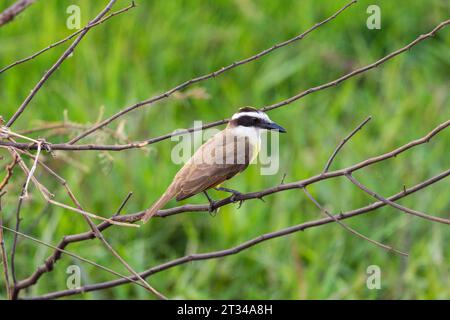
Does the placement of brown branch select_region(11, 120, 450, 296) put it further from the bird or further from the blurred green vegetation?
the blurred green vegetation

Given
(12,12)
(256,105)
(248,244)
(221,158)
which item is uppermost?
(256,105)

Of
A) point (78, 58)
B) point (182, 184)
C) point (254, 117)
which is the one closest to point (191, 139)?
point (254, 117)

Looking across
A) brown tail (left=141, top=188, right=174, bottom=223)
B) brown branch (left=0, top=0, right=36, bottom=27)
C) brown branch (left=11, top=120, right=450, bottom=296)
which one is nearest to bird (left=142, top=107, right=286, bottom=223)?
brown tail (left=141, top=188, right=174, bottom=223)

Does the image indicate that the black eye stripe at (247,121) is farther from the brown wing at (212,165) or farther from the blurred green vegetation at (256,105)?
the blurred green vegetation at (256,105)

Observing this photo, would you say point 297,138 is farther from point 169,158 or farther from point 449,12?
point 449,12

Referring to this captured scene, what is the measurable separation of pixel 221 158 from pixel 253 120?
0.33m

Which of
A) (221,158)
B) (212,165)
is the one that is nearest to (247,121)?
(221,158)

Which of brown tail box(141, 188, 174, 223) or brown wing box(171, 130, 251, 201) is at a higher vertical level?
brown wing box(171, 130, 251, 201)

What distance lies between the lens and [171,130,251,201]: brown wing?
3.87 metres

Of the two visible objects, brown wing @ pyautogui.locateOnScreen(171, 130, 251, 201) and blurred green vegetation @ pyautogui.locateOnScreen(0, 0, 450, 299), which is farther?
blurred green vegetation @ pyautogui.locateOnScreen(0, 0, 450, 299)

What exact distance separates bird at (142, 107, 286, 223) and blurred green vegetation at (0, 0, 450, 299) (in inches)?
15.7

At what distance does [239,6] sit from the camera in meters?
7.77

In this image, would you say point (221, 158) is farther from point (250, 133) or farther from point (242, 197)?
point (242, 197)

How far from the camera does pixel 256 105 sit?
22.5 ft
